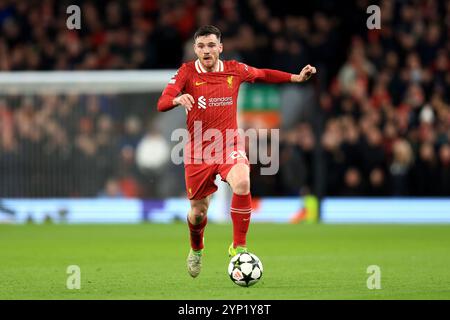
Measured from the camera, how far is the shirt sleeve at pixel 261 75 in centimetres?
1011

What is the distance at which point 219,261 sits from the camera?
11922 mm

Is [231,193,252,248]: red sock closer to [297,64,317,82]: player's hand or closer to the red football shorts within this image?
the red football shorts

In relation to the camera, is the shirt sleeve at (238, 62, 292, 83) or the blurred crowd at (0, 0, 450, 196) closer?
the shirt sleeve at (238, 62, 292, 83)

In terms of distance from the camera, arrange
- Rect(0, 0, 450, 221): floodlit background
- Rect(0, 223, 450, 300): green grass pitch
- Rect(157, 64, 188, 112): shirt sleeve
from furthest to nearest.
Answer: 1. Rect(0, 0, 450, 221): floodlit background
2. Rect(157, 64, 188, 112): shirt sleeve
3. Rect(0, 223, 450, 300): green grass pitch

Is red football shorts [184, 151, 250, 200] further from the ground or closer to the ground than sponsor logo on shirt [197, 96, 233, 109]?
closer to the ground

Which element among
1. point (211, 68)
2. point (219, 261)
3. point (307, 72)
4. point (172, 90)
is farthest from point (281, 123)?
point (172, 90)

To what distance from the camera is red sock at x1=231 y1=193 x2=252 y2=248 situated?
9484mm

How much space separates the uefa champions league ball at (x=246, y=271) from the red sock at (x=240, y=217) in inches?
15.7

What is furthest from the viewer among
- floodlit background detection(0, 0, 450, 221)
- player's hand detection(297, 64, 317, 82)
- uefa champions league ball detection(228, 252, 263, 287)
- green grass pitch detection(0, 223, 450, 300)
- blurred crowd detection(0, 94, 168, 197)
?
blurred crowd detection(0, 94, 168, 197)

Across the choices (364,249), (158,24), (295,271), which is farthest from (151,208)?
(295,271)

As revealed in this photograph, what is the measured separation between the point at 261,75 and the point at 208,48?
74cm

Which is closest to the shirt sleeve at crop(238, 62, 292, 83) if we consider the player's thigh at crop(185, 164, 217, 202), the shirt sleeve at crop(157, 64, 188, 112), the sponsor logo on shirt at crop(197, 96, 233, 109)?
the sponsor logo on shirt at crop(197, 96, 233, 109)

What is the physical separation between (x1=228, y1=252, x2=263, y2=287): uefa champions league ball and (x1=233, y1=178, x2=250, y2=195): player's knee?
2.08 feet

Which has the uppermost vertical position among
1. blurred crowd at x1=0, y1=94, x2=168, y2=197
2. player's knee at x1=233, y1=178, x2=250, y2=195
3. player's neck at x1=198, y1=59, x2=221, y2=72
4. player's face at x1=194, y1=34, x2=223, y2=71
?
blurred crowd at x1=0, y1=94, x2=168, y2=197
